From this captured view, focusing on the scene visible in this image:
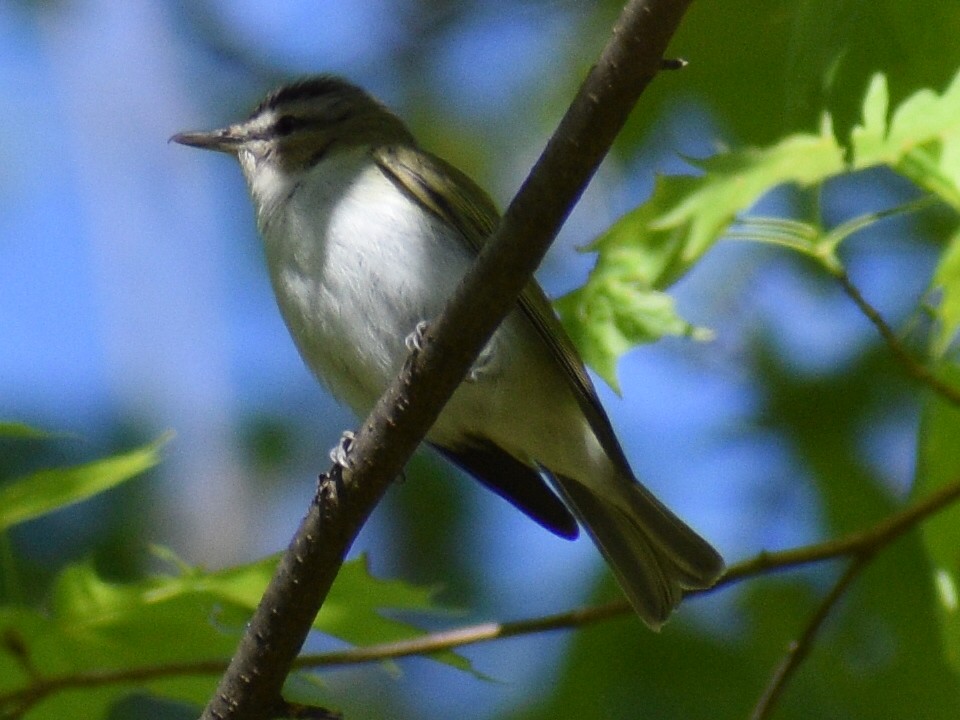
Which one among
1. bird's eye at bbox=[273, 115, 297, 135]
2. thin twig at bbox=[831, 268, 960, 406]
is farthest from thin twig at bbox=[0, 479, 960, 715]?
bird's eye at bbox=[273, 115, 297, 135]

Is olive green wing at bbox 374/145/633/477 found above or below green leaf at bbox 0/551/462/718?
above

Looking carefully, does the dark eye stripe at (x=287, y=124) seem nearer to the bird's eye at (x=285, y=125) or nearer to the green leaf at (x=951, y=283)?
the bird's eye at (x=285, y=125)

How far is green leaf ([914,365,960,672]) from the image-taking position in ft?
8.69

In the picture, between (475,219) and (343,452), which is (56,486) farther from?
(475,219)

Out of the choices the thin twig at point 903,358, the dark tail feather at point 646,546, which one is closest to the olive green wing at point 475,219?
the dark tail feather at point 646,546

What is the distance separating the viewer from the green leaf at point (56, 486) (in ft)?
7.67

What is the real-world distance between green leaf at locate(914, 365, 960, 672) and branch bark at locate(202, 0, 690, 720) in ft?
3.66

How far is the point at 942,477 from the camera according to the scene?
2.73 metres

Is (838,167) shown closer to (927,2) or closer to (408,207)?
(927,2)

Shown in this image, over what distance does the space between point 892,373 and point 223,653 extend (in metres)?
2.75

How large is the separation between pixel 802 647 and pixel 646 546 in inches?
36.3

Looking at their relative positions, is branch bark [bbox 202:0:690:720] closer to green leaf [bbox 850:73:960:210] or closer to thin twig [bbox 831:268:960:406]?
green leaf [bbox 850:73:960:210]

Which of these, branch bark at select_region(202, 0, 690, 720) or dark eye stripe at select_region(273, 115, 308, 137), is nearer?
branch bark at select_region(202, 0, 690, 720)

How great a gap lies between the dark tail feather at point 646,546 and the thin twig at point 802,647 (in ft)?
1.91
